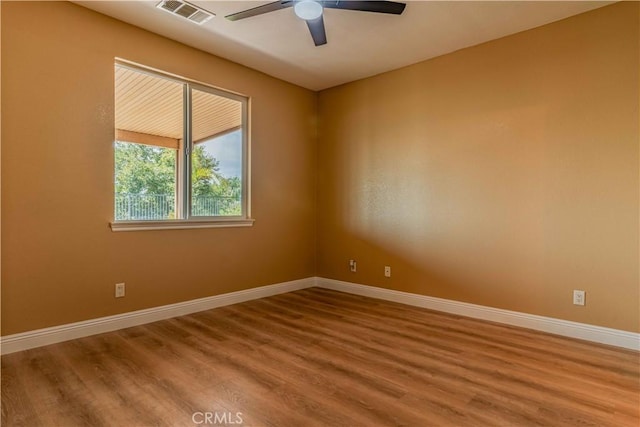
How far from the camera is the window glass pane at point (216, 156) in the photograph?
359 cm

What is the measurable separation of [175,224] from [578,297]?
3611 millimetres

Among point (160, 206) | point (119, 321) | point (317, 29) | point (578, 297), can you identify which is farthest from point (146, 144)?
point (578, 297)

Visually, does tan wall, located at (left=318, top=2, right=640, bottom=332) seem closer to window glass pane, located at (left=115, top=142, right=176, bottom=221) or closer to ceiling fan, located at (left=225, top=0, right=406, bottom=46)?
ceiling fan, located at (left=225, top=0, right=406, bottom=46)

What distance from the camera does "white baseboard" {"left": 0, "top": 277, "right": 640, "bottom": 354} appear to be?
2.61 meters

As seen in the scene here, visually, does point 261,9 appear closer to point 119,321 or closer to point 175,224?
point 175,224

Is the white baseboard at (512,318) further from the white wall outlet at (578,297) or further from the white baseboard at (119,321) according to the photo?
the white baseboard at (119,321)

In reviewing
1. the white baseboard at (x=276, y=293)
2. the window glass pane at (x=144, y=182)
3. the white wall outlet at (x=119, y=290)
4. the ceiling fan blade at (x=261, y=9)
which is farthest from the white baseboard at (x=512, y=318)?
the ceiling fan blade at (x=261, y=9)

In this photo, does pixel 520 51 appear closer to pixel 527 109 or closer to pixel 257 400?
pixel 527 109

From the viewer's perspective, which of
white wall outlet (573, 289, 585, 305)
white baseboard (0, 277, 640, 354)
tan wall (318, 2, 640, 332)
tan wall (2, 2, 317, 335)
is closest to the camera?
tan wall (2, 2, 317, 335)

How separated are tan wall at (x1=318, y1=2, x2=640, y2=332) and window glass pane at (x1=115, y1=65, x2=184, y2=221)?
6.83 ft

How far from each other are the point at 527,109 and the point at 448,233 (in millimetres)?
1345

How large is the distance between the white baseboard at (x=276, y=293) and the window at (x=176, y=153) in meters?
0.80

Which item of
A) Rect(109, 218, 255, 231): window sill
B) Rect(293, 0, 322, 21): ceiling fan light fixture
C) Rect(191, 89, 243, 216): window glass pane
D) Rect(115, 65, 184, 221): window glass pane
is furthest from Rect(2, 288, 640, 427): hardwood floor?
Rect(293, 0, 322, 21): ceiling fan light fixture

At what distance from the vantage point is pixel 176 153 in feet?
11.2
